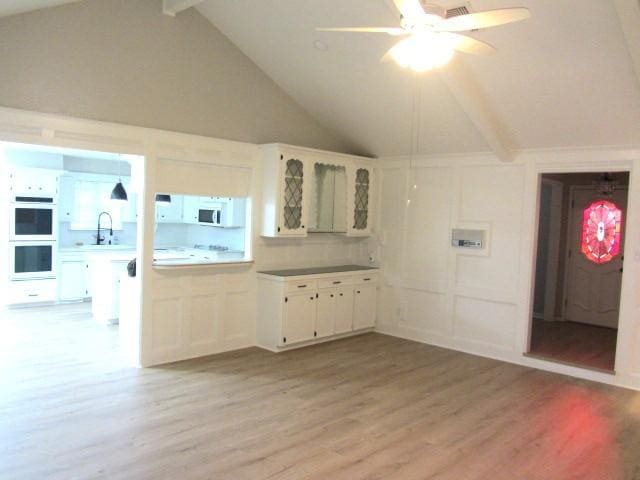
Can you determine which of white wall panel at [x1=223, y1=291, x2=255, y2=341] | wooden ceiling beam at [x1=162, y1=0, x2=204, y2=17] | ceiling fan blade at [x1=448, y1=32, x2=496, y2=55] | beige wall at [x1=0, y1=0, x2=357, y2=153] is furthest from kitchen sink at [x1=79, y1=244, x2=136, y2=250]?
ceiling fan blade at [x1=448, y1=32, x2=496, y2=55]

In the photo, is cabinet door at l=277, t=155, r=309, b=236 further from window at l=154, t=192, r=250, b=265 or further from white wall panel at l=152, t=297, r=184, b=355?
white wall panel at l=152, t=297, r=184, b=355

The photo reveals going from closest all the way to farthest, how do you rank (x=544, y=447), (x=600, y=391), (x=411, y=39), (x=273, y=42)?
(x=411, y=39) → (x=544, y=447) → (x=600, y=391) → (x=273, y=42)

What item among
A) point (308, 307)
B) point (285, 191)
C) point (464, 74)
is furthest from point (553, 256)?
point (285, 191)

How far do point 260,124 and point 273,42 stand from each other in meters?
A: 0.94

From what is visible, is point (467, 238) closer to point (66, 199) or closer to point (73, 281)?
point (73, 281)

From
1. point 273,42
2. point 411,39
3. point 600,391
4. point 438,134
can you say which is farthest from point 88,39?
point 600,391

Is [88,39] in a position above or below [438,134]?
above

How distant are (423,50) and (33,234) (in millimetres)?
6702

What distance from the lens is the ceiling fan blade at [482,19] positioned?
97.7 inches

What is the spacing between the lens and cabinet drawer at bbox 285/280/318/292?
5662mm

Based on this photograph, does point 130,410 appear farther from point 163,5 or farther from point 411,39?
point 163,5

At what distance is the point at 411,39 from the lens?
8.93 ft

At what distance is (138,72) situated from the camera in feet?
15.6

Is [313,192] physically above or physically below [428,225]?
above
